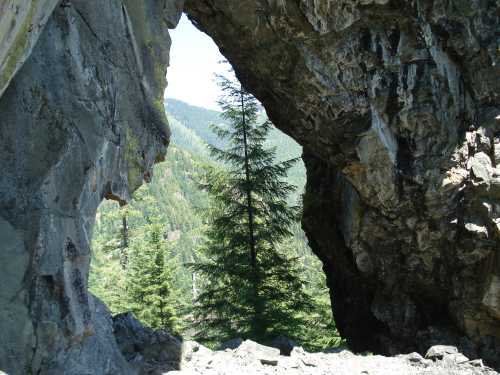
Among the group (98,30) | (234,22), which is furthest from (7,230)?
(234,22)

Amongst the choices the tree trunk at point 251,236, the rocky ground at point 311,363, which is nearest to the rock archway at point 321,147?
the rocky ground at point 311,363

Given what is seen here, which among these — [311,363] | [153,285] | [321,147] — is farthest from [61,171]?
[153,285]

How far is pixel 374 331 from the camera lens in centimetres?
1522

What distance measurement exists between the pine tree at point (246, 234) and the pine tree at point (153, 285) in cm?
463

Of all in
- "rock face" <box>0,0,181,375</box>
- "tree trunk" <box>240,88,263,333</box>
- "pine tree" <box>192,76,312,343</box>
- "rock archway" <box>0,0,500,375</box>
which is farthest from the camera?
"pine tree" <box>192,76,312,343</box>

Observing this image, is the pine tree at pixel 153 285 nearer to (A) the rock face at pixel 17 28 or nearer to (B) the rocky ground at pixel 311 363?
(B) the rocky ground at pixel 311 363

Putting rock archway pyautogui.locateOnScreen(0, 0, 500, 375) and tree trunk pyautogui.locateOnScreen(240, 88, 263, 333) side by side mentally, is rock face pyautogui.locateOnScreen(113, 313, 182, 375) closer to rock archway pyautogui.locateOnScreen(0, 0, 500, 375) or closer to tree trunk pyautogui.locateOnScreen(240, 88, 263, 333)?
rock archway pyautogui.locateOnScreen(0, 0, 500, 375)

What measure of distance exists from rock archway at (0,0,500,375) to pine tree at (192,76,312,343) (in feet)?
4.61

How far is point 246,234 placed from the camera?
16.1 m

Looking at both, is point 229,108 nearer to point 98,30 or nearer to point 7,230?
point 98,30

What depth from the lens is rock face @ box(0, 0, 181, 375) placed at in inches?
219

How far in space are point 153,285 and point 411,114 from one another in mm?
13247

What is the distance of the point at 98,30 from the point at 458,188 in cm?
918

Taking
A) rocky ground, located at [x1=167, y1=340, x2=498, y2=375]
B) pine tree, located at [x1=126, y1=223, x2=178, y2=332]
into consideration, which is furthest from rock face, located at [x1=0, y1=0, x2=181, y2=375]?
pine tree, located at [x1=126, y1=223, x2=178, y2=332]
